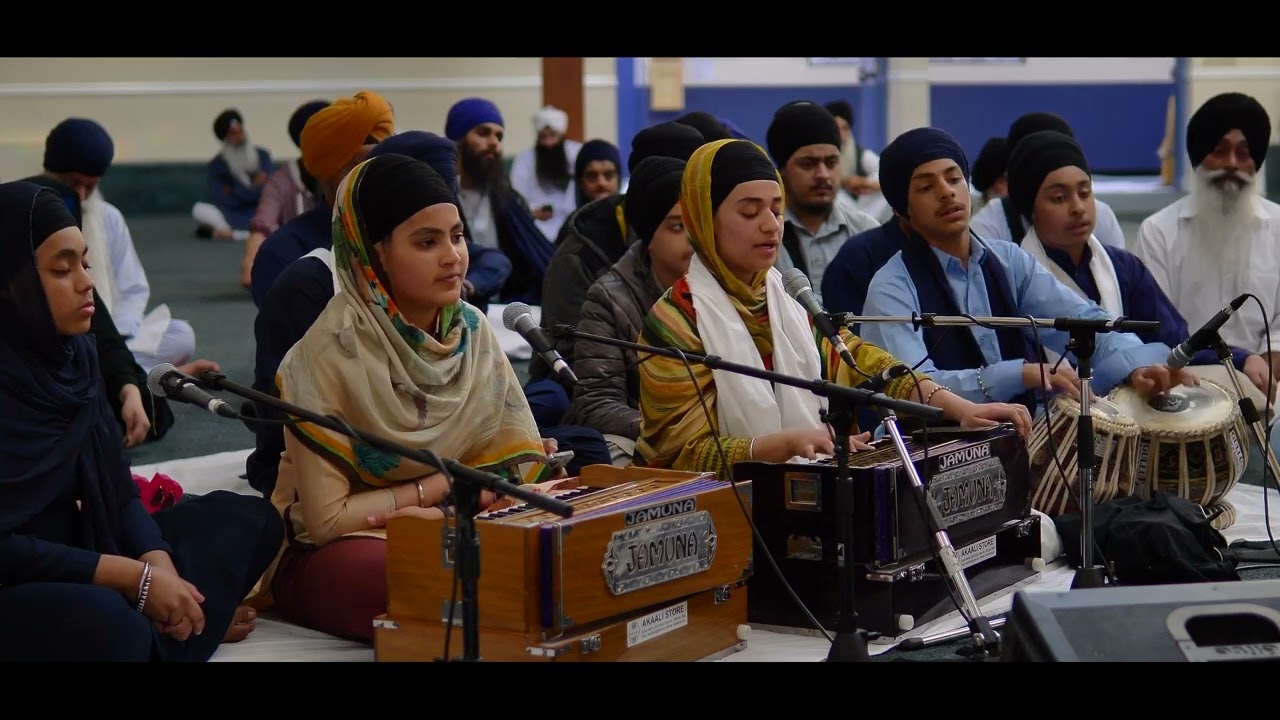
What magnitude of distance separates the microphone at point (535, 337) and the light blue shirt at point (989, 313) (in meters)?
1.48

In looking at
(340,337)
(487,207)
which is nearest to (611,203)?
(340,337)

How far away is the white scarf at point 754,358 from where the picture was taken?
3439 mm

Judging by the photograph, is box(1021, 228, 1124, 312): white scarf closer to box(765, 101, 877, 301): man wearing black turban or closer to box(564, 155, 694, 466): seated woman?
box(765, 101, 877, 301): man wearing black turban

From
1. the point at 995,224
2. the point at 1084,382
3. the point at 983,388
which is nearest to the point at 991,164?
the point at 995,224

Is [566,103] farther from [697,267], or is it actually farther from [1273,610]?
[1273,610]

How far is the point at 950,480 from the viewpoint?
329cm

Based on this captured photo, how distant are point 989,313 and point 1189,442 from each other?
63 centimetres

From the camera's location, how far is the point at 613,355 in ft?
13.0

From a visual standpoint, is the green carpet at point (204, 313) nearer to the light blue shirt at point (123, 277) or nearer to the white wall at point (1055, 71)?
the light blue shirt at point (123, 277)

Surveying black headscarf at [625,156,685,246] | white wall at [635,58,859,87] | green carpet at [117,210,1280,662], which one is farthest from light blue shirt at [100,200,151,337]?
white wall at [635,58,859,87]

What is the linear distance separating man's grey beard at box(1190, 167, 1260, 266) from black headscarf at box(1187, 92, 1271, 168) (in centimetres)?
9

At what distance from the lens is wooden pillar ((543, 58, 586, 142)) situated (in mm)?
11492

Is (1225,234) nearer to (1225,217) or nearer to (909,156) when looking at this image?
(1225,217)

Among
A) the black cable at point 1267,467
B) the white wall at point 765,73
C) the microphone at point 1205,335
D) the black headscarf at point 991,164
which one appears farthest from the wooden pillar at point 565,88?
the microphone at point 1205,335
